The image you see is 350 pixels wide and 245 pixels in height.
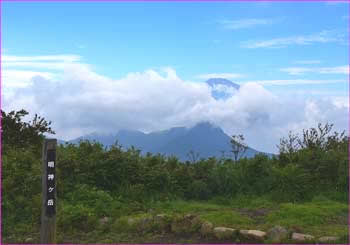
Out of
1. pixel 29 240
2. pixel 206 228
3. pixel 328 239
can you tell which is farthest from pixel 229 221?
pixel 29 240

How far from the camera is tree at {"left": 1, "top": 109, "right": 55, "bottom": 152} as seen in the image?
15844mm

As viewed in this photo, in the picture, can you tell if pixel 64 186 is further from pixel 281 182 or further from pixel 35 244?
pixel 281 182

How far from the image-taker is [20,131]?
52.7 ft

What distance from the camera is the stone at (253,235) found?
9016 millimetres

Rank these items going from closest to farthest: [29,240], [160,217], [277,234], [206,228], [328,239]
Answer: [328,239], [277,234], [206,228], [29,240], [160,217]

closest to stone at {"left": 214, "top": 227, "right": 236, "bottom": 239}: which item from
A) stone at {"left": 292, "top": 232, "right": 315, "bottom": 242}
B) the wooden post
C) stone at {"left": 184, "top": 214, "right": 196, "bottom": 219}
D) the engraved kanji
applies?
stone at {"left": 184, "top": 214, "right": 196, "bottom": 219}

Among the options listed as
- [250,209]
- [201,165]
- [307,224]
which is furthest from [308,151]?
[307,224]

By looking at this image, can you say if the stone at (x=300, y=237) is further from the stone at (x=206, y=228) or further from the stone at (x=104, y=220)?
the stone at (x=104, y=220)

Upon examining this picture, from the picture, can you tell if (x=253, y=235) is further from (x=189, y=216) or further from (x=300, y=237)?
(x=189, y=216)

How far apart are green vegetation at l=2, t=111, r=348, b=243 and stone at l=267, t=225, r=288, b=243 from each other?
0.35 metres

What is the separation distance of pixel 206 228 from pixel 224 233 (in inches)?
15.8

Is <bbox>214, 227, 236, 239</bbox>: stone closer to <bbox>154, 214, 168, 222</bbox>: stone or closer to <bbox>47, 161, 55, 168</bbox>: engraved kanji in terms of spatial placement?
<bbox>154, 214, 168, 222</bbox>: stone

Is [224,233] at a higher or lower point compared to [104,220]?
lower

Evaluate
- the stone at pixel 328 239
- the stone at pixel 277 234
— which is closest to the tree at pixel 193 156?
the stone at pixel 277 234
